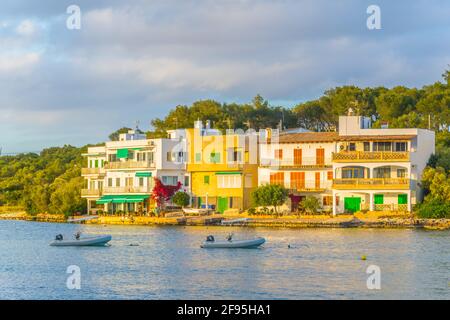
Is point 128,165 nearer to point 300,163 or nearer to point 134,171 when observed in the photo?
point 134,171

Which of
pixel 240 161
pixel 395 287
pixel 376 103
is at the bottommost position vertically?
pixel 395 287

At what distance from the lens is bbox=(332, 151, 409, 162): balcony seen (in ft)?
222

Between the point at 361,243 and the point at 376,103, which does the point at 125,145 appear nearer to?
the point at 376,103

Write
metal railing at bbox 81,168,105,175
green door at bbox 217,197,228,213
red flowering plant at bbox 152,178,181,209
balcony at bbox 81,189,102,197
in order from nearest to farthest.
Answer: green door at bbox 217,197,228,213 < red flowering plant at bbox 152,178,181,209 < balcony at bbox 81,189,102,197 < metal railing at bbox 81,168,105,175

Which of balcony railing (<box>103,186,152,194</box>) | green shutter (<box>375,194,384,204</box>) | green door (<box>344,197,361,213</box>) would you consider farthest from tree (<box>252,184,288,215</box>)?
balcony railing (<box>103,186,152,194</box>)

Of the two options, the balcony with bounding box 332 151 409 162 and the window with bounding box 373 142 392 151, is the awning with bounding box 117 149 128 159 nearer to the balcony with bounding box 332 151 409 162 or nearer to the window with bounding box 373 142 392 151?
the balcony with bounding box 332 151 409 162

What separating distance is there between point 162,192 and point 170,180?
67.3 inches

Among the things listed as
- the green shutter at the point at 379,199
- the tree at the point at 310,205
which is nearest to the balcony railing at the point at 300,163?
the tree at the point at 310,205

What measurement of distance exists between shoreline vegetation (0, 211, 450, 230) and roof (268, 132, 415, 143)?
18.2 ft

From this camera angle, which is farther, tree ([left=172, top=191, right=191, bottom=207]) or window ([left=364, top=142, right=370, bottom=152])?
tree ([left=172, top=191, right=191, bottom=207])

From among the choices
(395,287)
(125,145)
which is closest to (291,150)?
(125,145)

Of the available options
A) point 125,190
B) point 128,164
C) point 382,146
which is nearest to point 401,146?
point 382,146

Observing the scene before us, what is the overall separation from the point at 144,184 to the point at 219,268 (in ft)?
123

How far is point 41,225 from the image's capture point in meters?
80.0
